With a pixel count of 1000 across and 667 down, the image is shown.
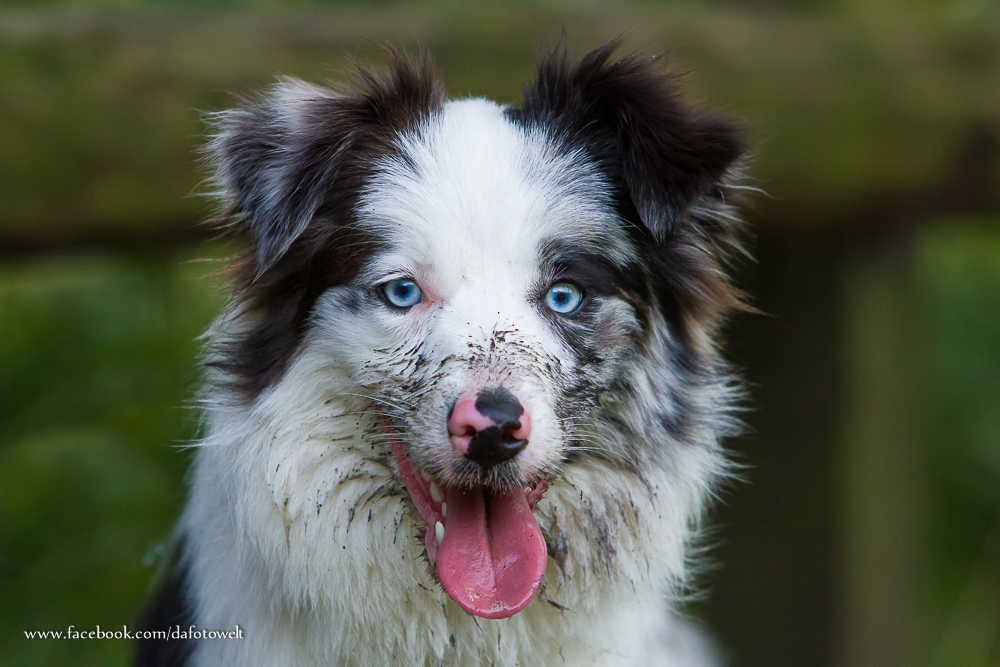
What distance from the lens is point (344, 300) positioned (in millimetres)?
2424

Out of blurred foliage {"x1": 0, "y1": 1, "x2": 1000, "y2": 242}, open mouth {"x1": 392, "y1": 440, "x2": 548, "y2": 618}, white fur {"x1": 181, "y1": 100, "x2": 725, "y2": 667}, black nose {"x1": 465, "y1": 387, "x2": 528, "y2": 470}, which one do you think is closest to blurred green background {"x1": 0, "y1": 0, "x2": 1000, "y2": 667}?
blurred foliage {"x1": 0, "y1": 1, "x2": 1000, "y2": 242}

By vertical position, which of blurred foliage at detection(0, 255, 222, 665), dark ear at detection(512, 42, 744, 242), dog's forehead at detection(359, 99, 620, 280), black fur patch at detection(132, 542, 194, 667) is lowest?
blurred foliage at detection(0, 255, 222, 665)

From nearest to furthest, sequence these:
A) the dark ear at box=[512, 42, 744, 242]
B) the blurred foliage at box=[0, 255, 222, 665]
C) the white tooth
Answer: the white tooth, the dark ear at box=[512, 42, 744, 242], the blurred foliage at box=[0, 255, 222, 665]

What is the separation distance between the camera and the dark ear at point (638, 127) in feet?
8.01

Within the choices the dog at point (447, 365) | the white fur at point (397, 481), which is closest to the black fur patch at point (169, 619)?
the dog at point (447, 365)

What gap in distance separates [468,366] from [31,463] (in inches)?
129

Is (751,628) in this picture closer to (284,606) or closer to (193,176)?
(284,606)

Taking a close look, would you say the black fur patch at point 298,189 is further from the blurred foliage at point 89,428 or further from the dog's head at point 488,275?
the blurred foliage at point 89,428

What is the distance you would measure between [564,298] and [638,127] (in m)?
0.52

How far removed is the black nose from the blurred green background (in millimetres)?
1826

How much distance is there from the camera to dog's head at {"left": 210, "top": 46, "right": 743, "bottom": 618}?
220cm

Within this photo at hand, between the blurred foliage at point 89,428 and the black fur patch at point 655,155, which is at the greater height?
the black fur patch at point 655,155

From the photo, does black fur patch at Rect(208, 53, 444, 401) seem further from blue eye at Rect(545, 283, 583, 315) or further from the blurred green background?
the blurred green background

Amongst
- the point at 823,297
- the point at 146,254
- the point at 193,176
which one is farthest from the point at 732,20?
the point at 146,254
